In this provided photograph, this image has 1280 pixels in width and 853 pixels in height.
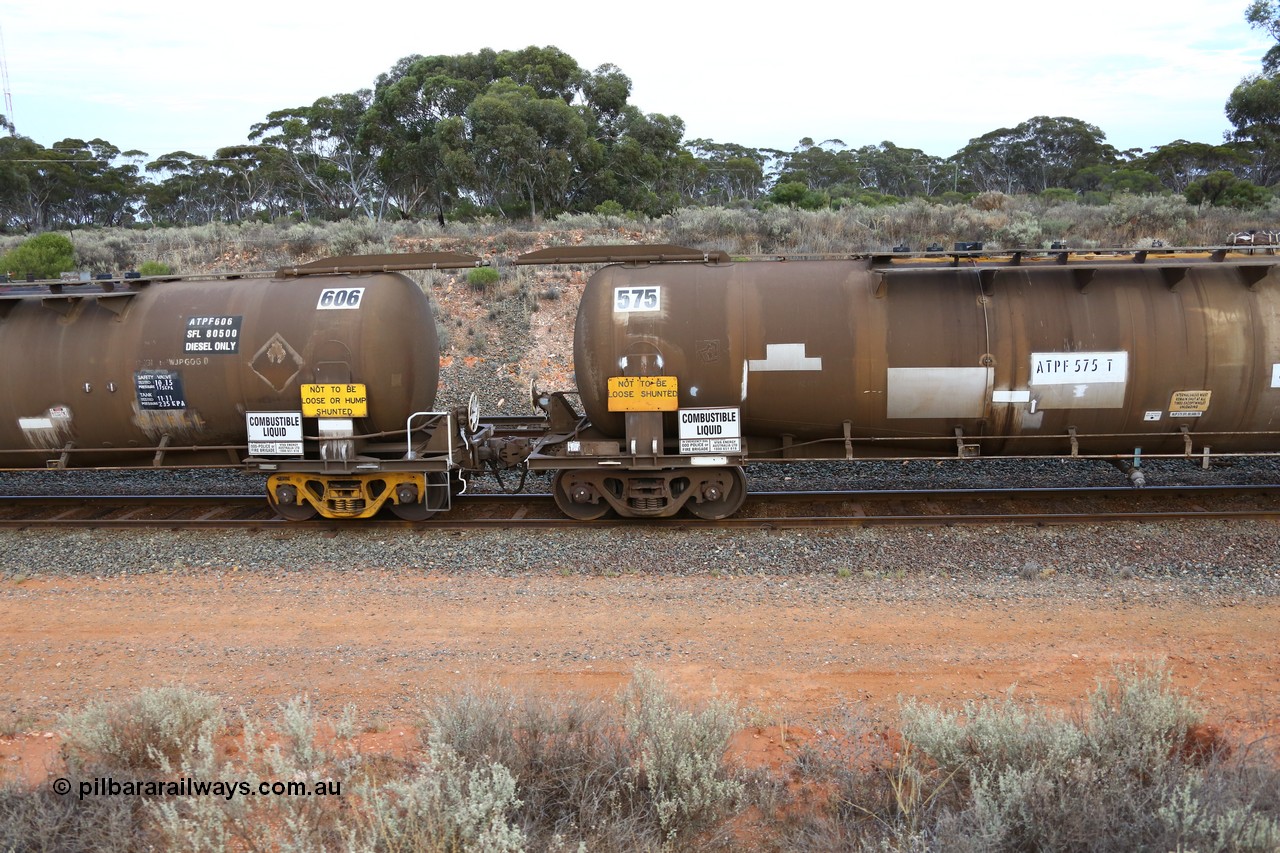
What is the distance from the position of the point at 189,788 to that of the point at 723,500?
721cm

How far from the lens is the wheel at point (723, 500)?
10906 mm

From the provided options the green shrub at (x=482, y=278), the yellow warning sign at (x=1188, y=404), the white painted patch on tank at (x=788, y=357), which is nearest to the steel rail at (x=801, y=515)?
the yellow warning sign at (x=1188, y=404)

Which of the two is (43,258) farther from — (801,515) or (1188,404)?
(1188,404)

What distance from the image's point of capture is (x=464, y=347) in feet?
65.8

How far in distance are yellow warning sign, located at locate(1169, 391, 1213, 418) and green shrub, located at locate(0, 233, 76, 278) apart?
27.3 metres

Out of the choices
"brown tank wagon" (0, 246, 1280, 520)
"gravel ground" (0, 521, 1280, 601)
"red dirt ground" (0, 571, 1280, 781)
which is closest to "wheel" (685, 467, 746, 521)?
"brown tank wagon" (0, 246, 1280, 520)

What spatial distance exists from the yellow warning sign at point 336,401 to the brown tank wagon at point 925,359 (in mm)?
2382

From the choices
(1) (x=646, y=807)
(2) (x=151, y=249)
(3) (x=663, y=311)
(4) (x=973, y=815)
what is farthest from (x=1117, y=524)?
(2) (x=151, y=249)

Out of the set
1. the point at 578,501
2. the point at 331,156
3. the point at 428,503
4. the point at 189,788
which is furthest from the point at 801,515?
the point at 331,156

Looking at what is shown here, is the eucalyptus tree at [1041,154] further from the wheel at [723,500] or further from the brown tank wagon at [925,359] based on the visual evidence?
the wheel at [723,500]

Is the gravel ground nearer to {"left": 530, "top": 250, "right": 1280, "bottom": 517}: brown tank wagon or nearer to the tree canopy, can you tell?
{"left": 530, "top": 250, "right": 1280, "bottom": 517}: brown tank wagon

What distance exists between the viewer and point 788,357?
10.4 m

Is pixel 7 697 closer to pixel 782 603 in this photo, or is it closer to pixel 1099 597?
pixel 782 603

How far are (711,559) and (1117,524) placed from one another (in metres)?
5.31
